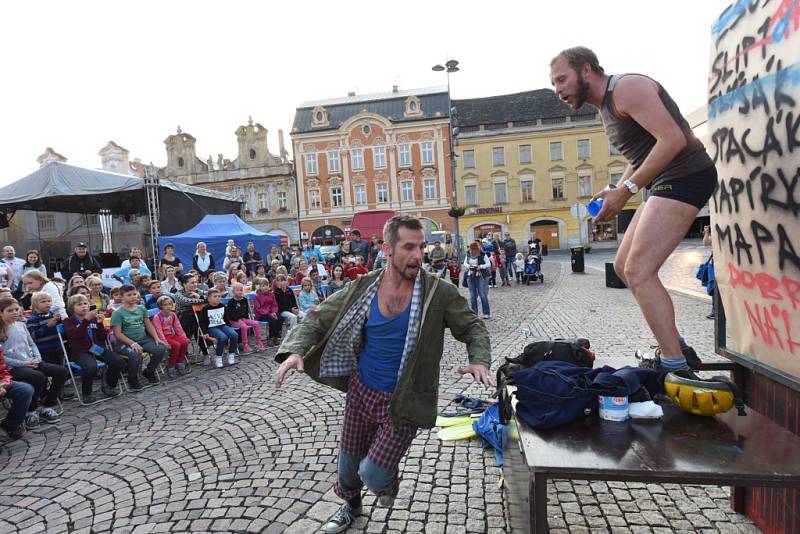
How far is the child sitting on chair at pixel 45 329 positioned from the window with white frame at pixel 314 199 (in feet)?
131

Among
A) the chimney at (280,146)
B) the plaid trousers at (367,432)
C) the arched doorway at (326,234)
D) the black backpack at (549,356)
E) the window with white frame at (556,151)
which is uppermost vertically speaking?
the chimney at (280,146)

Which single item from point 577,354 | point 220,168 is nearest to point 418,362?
point 577,354

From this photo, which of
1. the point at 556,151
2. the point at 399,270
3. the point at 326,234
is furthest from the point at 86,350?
the point at 556,151

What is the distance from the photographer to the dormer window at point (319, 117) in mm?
46281

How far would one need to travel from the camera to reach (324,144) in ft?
150

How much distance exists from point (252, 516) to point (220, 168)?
48951mm

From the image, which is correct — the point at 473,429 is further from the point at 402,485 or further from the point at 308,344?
the point at 308,344

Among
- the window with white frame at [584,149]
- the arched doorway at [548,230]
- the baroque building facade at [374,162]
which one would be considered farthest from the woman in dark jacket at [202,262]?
the window with white frame at [584,149]

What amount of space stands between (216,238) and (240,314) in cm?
820

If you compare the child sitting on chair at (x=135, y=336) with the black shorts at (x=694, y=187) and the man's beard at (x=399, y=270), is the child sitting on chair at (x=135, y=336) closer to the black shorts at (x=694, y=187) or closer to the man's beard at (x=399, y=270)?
the man's beard at (x=399, y=270)

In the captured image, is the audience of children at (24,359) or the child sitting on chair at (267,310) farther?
the child sitting on chair at (267,310)

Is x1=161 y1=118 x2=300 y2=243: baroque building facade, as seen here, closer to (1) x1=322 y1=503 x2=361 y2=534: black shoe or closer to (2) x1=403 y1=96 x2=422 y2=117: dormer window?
(2) x1=403 y1=96 x2=422 y2=117: dormer window

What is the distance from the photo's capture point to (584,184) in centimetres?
4431

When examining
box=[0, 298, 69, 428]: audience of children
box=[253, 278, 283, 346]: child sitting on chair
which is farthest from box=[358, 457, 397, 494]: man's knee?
box=[253, 278, 283, 346]: child sitting on chair
